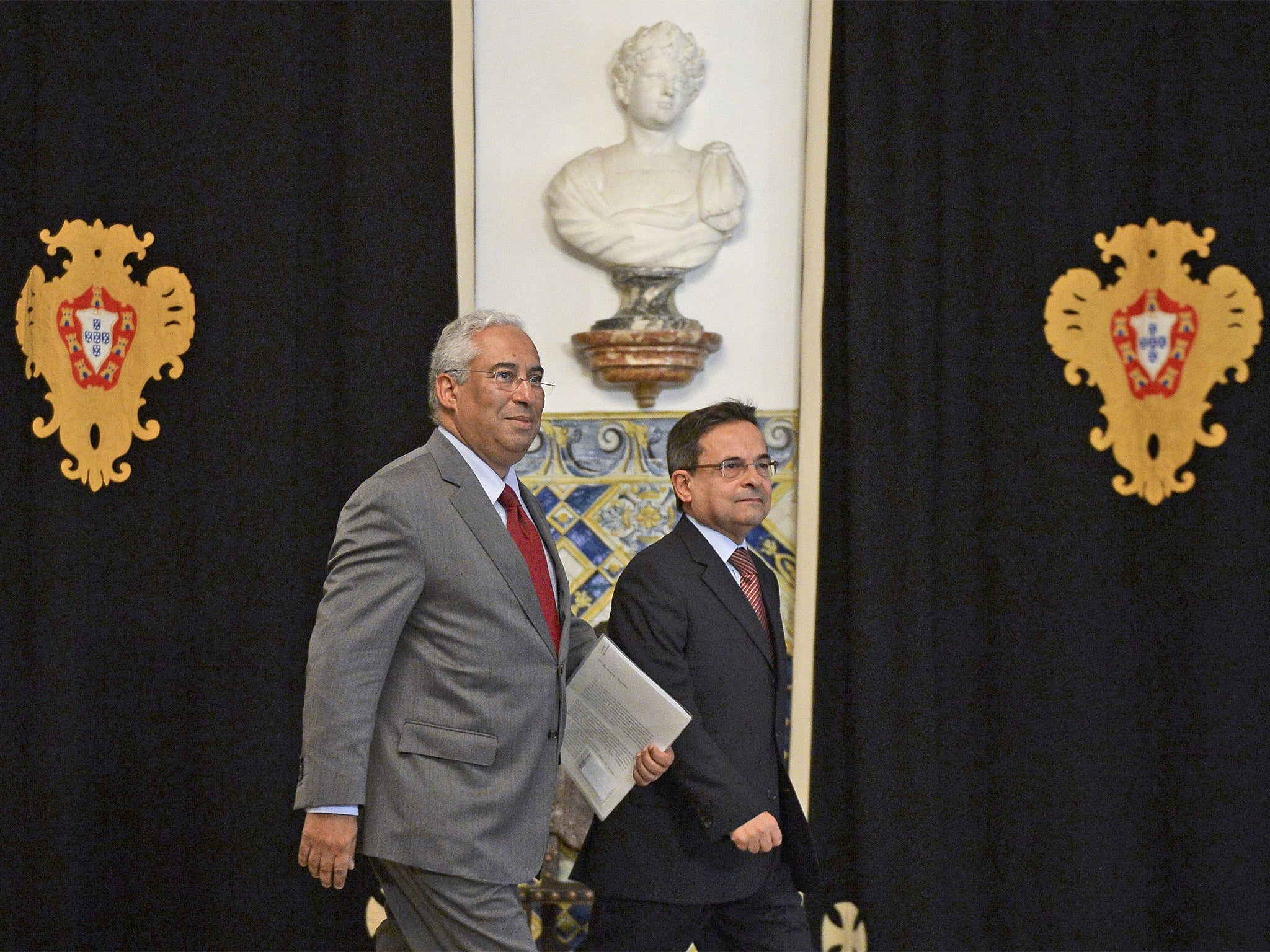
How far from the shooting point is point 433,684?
87.5 inches

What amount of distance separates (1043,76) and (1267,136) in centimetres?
61

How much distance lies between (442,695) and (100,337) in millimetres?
2110

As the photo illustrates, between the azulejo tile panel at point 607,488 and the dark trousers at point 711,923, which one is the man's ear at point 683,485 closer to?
the dark trousers at point 711,923

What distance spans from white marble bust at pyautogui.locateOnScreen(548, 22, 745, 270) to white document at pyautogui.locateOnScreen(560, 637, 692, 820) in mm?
1515

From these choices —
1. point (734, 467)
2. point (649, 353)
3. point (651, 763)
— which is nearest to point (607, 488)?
point (649, 353)

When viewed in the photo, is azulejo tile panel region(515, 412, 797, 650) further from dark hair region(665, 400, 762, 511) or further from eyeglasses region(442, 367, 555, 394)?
eyeglasses region(442, 367, 555, 394)

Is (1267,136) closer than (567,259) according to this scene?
Yes

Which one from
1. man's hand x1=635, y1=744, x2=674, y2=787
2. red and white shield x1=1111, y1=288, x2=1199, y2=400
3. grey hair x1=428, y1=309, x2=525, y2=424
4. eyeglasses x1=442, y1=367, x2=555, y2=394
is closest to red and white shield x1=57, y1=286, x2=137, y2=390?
grey hair x1=428, y1=309, x2=525, y2=424

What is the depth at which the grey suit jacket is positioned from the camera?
7.02 ft

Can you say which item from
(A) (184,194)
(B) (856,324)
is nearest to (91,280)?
(A) (184,194)

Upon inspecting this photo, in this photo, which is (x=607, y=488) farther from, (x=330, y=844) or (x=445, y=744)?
(x=330, y=844)

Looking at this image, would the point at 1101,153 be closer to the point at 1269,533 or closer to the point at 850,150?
the point at 850,150

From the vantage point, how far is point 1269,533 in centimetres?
351

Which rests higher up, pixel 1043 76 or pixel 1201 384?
pixel 1043 76
